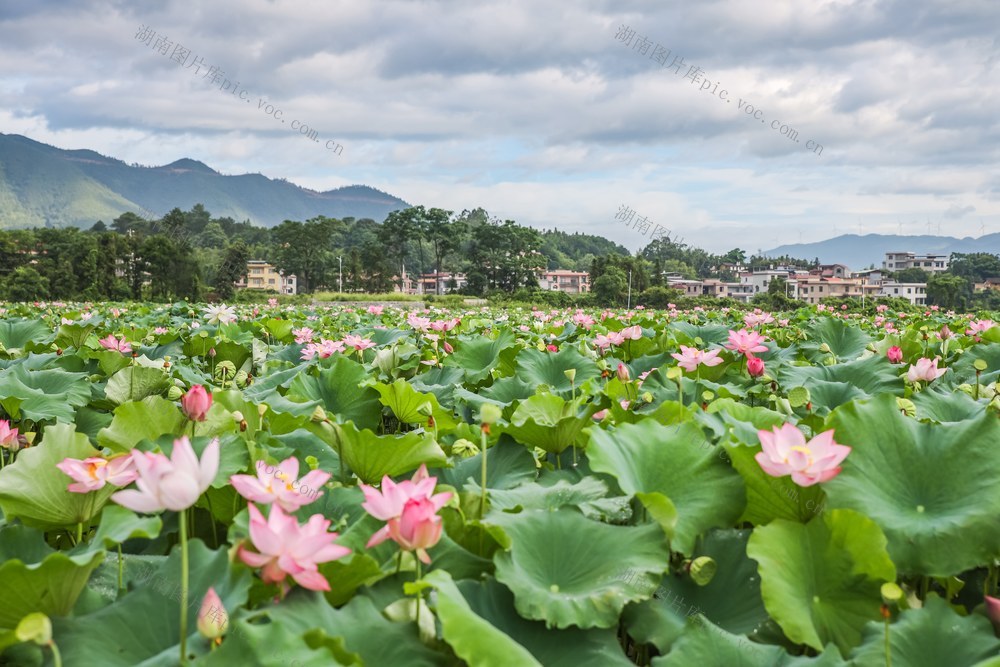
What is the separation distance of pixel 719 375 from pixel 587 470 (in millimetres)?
1313

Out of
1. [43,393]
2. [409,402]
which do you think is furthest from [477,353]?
A: [43,393]

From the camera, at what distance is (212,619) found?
2.34 feet

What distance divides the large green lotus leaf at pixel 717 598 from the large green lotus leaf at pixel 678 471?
0.04m

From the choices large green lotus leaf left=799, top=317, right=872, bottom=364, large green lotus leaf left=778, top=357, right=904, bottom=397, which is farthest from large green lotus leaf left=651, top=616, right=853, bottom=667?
large green lotus leaf left=799, top=317, right=872, bottom=364

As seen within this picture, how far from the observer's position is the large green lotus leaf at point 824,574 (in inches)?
36.4

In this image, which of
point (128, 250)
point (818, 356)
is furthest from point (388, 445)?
point (128, 250)

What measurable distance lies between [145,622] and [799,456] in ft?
2.82

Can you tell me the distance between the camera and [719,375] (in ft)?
8.36

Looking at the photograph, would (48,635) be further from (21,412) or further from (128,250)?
(128,250)

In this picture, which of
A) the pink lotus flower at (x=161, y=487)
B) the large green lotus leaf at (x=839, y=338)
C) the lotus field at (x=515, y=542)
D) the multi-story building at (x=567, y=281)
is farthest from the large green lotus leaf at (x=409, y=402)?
the multi-story building at (x=567, y=281)

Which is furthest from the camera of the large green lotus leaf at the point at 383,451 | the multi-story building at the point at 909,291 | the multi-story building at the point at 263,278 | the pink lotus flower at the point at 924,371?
the multi-story building at the point at 263,278

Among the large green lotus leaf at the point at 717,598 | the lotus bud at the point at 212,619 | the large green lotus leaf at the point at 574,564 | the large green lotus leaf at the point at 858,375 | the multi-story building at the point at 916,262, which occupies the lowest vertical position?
the large green lotus leaf at the point at 717,598

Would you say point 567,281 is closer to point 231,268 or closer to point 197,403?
point 231,268

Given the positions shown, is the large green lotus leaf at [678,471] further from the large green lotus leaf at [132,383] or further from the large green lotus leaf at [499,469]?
the large green lotus leaf at [132,383]
